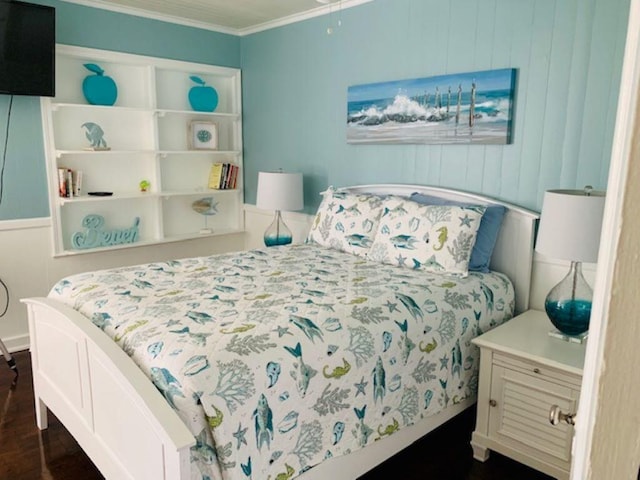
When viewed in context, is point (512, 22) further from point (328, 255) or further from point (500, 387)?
point (500, 387)

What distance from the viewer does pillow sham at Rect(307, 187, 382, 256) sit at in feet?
10.4

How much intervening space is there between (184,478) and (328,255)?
190 centimetres

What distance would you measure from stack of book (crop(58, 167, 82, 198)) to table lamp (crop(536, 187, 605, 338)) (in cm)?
313

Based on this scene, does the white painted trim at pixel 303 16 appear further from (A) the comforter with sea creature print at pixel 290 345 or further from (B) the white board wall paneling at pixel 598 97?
(A) the comforter with sea creature print at pixel 290 345

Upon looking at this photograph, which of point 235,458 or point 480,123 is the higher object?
point 480,123

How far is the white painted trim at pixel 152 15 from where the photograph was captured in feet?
11.9

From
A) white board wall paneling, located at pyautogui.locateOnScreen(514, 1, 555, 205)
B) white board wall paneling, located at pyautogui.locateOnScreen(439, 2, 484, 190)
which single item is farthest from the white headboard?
white board wall paneling, located at pyautogui.locateOnScreen(439, 2, 484, 190)

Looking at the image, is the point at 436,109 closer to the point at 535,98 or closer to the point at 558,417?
the point at 535,98

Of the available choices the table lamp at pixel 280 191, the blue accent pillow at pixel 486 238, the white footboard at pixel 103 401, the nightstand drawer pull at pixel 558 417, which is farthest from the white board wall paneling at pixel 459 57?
the nightstand drawer pull at pixel 558 417

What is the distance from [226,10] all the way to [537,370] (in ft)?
10.8

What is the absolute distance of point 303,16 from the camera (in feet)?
12.9

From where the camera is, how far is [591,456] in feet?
1.40

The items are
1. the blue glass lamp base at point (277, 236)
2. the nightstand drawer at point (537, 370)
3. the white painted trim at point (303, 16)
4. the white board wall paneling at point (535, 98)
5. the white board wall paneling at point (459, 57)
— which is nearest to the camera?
the nightstand drawer at point (537, 370)

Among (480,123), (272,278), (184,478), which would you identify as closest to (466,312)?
Result: (272,278)
